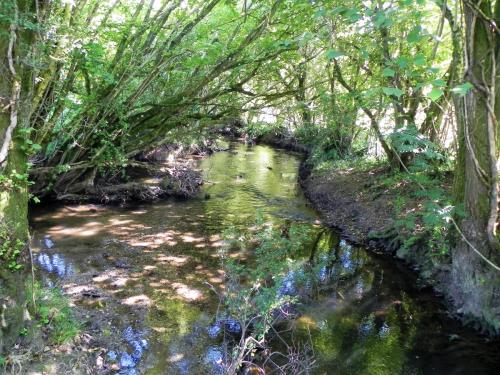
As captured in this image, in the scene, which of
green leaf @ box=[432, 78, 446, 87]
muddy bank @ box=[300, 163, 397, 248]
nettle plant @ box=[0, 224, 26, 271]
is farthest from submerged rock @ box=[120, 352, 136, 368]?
muddy bank @ box=[300, 163, 397, 248]

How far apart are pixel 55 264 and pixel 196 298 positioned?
11.1 ft

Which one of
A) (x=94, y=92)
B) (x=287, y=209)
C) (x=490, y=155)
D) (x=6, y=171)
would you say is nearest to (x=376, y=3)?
(x=490, y=155)

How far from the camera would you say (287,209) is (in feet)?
47.6

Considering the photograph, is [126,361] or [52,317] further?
[126,361]

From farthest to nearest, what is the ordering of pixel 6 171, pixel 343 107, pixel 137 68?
pixel 343 107 < pixel 137 68 < pixel 6 171

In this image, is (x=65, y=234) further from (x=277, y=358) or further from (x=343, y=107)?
(x=343, y=107)

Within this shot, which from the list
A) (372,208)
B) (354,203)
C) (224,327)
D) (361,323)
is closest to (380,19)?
(224,327)

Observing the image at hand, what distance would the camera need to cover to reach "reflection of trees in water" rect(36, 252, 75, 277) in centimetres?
833

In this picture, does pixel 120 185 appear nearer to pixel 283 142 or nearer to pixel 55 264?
pixel 55 264

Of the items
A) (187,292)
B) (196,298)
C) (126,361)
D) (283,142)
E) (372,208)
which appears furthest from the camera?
(283,142)

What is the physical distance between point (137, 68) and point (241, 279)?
16.8 ft

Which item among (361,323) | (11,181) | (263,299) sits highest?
A: (11,181)

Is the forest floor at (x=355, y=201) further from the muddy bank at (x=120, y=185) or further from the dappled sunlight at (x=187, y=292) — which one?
the dappled sunlight at (x=187, y=292)

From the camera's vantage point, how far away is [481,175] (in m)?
6.51
